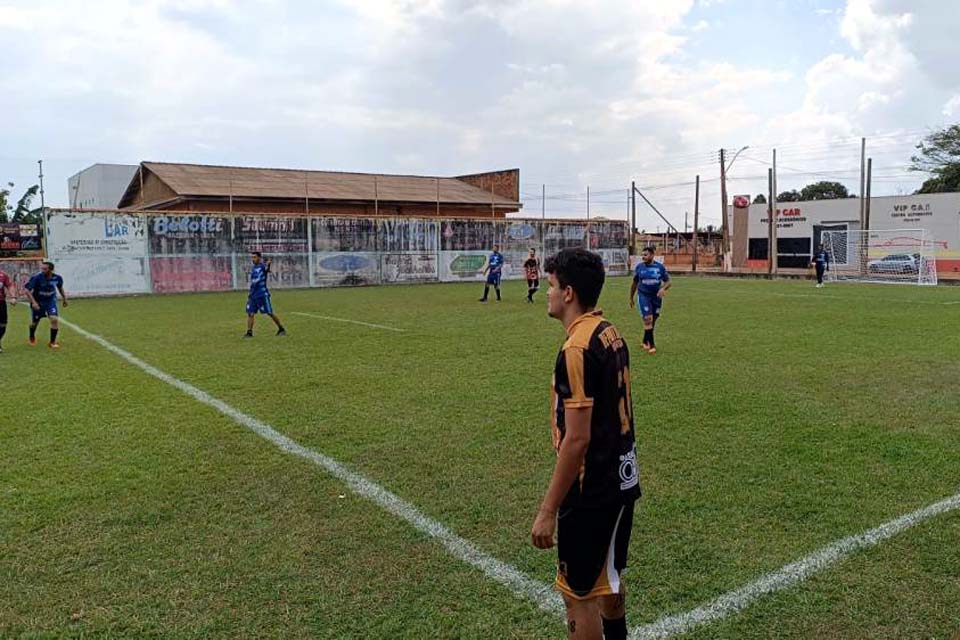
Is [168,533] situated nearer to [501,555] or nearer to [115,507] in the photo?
[115,507]

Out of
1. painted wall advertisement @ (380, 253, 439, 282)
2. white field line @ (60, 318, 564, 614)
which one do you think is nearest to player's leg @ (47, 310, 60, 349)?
white field line @ (60, 318, 564, 614)

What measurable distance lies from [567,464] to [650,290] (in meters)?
9.90

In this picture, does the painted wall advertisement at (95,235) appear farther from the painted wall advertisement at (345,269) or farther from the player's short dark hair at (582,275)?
the player's short dark hair at (582,275)

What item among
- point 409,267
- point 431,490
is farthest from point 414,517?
point 409,267

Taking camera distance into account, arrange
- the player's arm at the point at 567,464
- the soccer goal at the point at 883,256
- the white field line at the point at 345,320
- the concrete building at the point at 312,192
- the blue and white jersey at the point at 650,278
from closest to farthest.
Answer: the player's arm at the point at 567,464 → the blue and white jersey at the point at 650,278 → the white field line at the point at 345,320 → the soccer goal at the point at 883,256 → the concrete building at the point at 312,192

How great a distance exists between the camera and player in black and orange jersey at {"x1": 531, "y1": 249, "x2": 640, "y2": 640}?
2521mm

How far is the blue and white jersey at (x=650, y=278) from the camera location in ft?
39.4

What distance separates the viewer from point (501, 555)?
4.13 metres

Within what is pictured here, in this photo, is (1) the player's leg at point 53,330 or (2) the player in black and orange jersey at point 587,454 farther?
(1) the player's leg at point 53,330

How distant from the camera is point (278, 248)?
100ft

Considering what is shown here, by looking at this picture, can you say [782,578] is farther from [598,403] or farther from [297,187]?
[297,187]

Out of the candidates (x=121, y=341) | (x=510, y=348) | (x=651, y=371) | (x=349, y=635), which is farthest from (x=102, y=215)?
(x=349, y=635)

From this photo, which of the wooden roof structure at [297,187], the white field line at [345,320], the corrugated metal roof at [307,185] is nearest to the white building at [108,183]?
the wooden roof structure at [297,187]

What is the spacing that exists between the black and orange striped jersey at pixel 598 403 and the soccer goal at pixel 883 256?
33866mm
